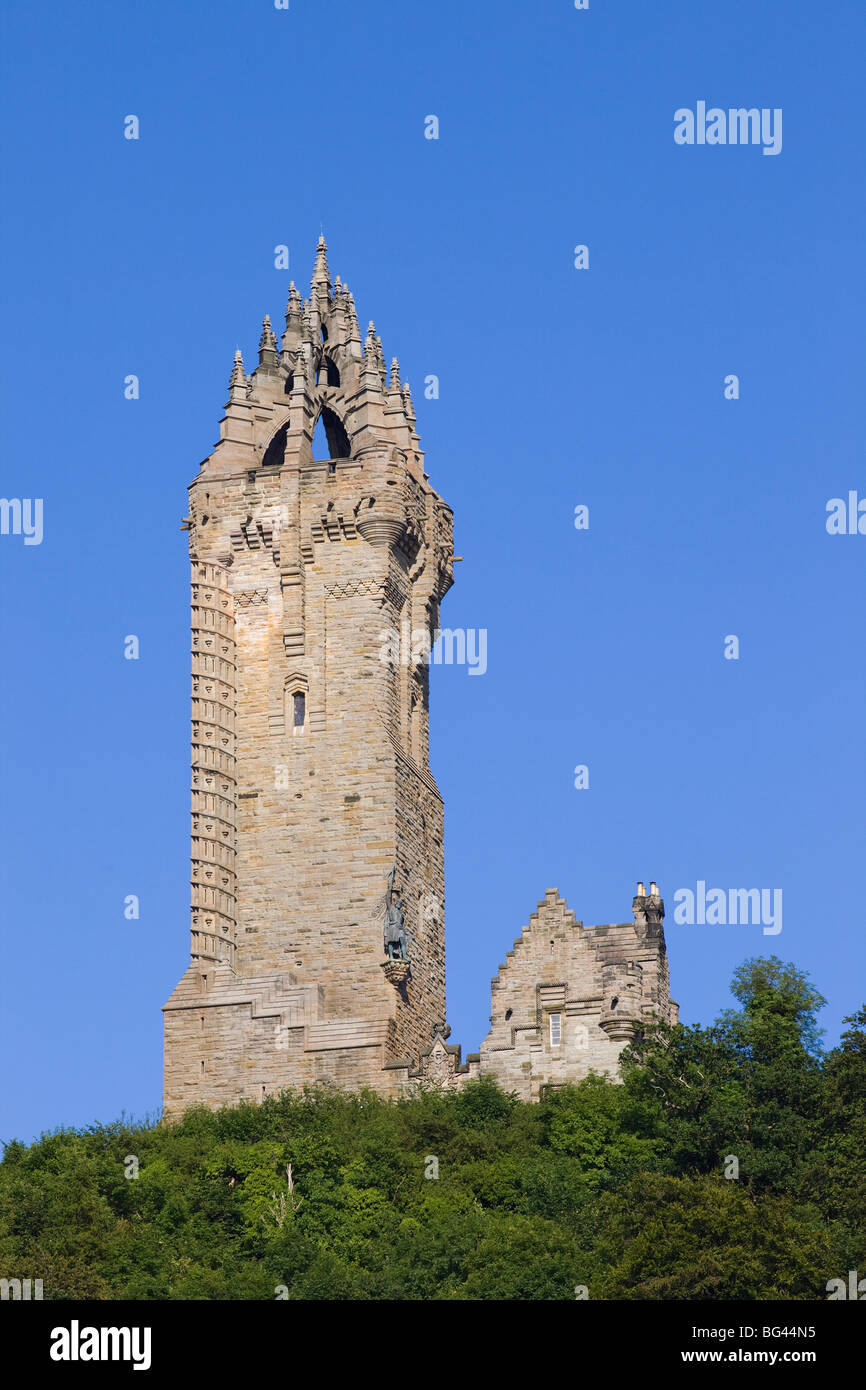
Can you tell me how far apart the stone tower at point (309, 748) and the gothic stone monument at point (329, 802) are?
0.24 feet

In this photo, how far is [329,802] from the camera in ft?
277

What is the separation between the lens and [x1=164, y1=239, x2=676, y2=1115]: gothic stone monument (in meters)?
80.5

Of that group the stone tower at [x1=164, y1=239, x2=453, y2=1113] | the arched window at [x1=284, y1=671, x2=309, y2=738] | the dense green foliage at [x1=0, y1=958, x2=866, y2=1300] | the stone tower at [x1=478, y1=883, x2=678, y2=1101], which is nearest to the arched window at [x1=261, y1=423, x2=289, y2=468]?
the stone tower at [x1=164, y1=239, x2=453, y2=1113]

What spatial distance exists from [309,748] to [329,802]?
1945mm

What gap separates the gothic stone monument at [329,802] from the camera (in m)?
80.5

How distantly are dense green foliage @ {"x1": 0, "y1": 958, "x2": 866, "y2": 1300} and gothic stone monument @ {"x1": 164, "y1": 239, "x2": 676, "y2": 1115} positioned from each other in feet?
7.37

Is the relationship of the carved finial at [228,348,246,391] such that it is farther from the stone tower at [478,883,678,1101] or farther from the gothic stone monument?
the stone tower at [478,883,678,1101]

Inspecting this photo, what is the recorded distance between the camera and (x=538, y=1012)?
79.9 metres

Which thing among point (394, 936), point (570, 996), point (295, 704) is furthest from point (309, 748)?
point (570, 996)

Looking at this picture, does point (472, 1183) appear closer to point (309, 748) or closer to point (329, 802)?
point (329, 802)
